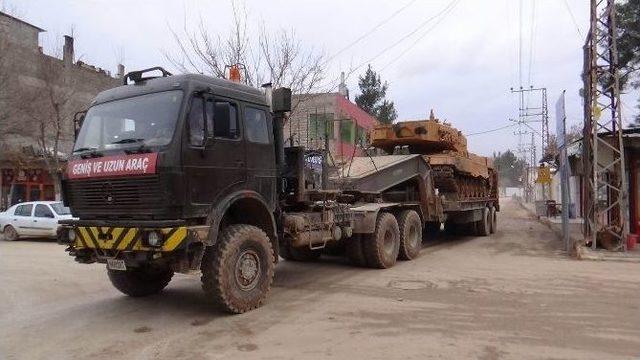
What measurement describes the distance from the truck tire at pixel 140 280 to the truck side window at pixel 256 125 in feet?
7.31

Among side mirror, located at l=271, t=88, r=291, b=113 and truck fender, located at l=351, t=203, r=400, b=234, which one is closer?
side mirror, located at l=271, t=88, r=291, b=113

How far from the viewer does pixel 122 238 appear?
6.29 meters

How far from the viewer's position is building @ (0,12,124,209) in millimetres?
23172

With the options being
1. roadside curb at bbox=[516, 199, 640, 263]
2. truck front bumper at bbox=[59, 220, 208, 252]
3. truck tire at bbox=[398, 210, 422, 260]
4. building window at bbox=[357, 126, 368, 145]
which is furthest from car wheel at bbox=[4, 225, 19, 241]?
roadside curb at bbox=[516, 199, 640, 263]

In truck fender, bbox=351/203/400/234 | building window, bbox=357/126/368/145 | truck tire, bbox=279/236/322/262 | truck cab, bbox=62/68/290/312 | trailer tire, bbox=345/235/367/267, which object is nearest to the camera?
truck cab, bbox=62/68/290/312

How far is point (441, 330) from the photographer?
6055 millimetres

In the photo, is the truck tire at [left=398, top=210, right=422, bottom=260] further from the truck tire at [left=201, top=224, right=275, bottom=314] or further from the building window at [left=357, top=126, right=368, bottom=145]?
the truck tire at [left=201, top=224, right=275, bottom=314]

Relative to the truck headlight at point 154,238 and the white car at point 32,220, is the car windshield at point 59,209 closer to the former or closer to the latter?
the white car at point 32,220

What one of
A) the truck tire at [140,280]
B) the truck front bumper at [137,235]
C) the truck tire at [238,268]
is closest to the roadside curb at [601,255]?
the truck tire at [238,268]

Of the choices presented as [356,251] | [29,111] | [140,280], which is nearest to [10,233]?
[29,111]

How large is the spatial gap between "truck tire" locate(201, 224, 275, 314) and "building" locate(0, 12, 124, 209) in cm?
1899

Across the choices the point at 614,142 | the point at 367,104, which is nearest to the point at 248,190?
the point at 614,142

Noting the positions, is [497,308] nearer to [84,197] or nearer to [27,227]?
[84,197]

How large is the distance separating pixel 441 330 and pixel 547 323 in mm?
1313
